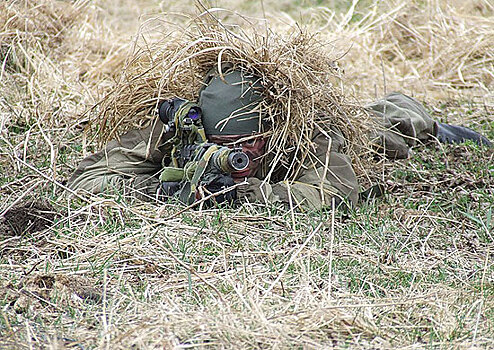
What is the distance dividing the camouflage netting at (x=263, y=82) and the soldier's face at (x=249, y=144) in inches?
2.4

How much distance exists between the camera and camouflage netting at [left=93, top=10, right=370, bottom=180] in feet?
12.5

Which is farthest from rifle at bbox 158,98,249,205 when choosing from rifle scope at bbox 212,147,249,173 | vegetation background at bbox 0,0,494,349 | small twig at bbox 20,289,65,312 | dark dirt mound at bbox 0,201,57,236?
small twig at bbox 20,289,65,312

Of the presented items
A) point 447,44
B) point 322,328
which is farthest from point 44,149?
point 447,44

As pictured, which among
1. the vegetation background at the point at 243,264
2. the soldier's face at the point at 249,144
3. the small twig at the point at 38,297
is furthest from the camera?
the soldier's face at the point at 249,144

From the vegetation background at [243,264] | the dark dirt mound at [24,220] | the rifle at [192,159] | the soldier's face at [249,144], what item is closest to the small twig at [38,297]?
the vegetation background at [243,264]

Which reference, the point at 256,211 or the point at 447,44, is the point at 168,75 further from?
the point at 447,44

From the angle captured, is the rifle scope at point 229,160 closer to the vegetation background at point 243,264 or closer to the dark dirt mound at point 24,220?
the vegetation background at point 243,264

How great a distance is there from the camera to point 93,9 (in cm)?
740

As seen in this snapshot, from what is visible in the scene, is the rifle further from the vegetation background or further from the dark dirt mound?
the dark dirt mound

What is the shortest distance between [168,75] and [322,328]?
6.41 ft

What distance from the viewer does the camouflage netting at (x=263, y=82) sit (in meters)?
3.80

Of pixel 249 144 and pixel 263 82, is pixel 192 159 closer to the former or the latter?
pixel 249 144

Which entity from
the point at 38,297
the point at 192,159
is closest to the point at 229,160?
the point at 192,159

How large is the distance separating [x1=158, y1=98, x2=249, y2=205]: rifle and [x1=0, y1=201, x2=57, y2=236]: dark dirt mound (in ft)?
2.10
